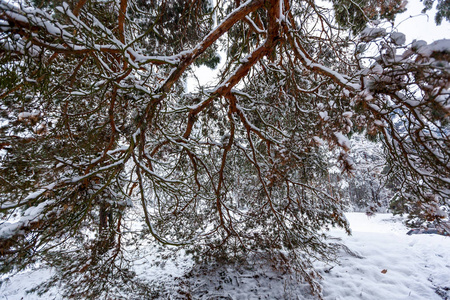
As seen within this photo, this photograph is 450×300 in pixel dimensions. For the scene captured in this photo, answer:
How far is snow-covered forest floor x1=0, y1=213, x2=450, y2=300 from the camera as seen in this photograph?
12.0ft

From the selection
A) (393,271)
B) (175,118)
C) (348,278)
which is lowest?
(393,271)

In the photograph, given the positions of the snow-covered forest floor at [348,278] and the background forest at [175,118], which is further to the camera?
the snow-covered forest floor at [348,278]

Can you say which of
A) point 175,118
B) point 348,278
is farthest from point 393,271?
point 175,118

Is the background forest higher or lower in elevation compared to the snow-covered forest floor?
higher

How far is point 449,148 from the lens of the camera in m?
1.34

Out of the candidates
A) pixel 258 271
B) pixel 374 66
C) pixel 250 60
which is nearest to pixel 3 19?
pixel 250 60

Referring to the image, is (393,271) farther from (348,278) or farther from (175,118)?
(175,118)

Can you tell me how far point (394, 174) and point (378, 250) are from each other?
4.53m

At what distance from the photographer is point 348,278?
4.02 metres

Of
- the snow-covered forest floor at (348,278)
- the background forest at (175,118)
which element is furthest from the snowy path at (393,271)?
the background forest at (175,118)

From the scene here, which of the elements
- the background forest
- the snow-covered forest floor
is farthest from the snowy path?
the background forest

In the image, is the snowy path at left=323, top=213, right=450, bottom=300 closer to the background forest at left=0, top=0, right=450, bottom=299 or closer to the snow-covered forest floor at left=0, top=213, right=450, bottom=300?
the snow-covered forest floor at left=0, top=213, right=450, bottom=300

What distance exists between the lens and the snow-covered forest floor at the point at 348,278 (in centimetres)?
366

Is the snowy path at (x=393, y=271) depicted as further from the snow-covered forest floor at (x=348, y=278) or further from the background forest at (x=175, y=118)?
the background forest at (x=175, y=118)
